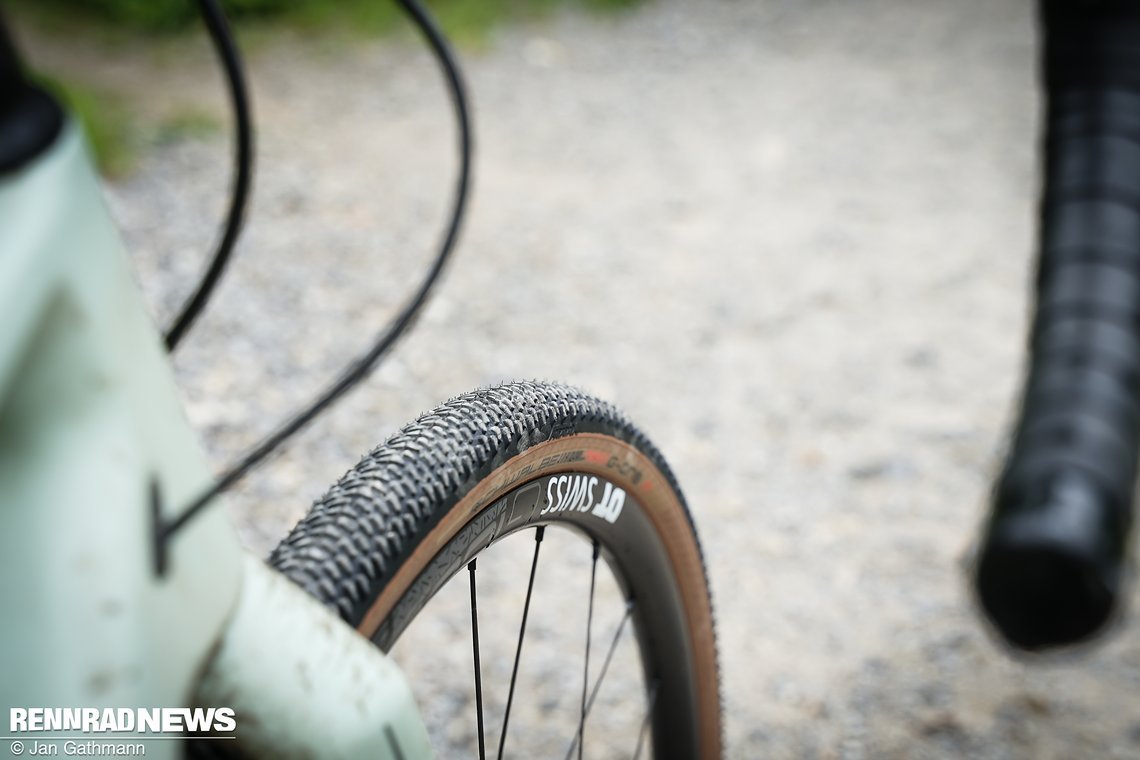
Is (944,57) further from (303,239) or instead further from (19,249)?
(19,249)

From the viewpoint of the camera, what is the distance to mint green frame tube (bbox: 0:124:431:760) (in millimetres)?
444

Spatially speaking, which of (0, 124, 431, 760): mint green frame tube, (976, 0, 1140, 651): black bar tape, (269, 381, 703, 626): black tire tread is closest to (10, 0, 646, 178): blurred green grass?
(976, 0, 1140, 651): black bar tape

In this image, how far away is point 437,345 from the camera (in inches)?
97.3

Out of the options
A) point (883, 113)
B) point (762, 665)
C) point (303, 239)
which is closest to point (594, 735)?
point (762, 665)

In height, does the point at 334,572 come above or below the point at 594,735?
above

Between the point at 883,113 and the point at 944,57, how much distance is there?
639 millimetres

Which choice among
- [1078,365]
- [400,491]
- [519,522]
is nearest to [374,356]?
[400,491]

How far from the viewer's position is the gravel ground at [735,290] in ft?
6.10

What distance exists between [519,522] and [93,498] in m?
0.43
